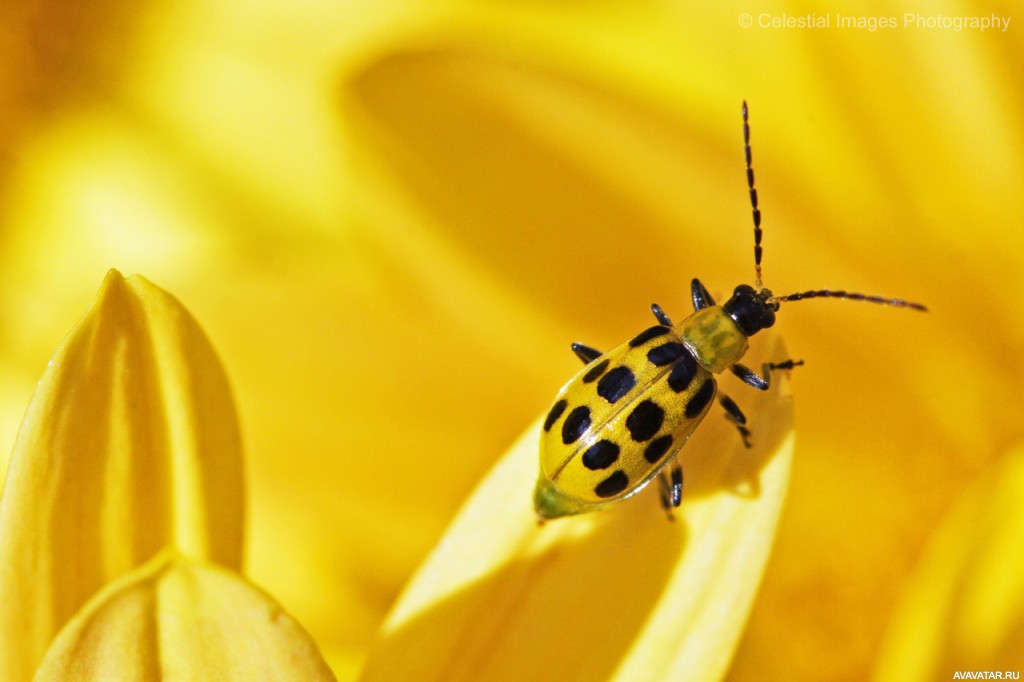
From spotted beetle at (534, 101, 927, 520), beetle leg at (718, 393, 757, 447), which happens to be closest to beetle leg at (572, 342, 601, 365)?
spotted beetle at (534, 101, 927, 520)

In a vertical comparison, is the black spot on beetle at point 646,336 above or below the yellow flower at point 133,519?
above

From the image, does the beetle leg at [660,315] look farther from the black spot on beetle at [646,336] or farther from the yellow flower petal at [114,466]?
the yellow flower petal at [114,466]

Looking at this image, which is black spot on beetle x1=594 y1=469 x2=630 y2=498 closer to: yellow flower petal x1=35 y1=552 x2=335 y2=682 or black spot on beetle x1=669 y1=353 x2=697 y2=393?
black spot on beetle x1=669 y1=353 x2=697 y2=393

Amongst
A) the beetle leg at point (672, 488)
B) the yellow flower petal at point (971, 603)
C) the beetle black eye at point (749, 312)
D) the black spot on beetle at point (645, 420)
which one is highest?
the beetle black eye at point (749, 312)

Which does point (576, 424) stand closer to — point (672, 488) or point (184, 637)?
point (672, 488)

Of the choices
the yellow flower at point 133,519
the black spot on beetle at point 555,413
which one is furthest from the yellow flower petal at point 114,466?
the black spot on beetle at point 555,413

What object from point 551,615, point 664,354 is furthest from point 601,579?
point 664,354
